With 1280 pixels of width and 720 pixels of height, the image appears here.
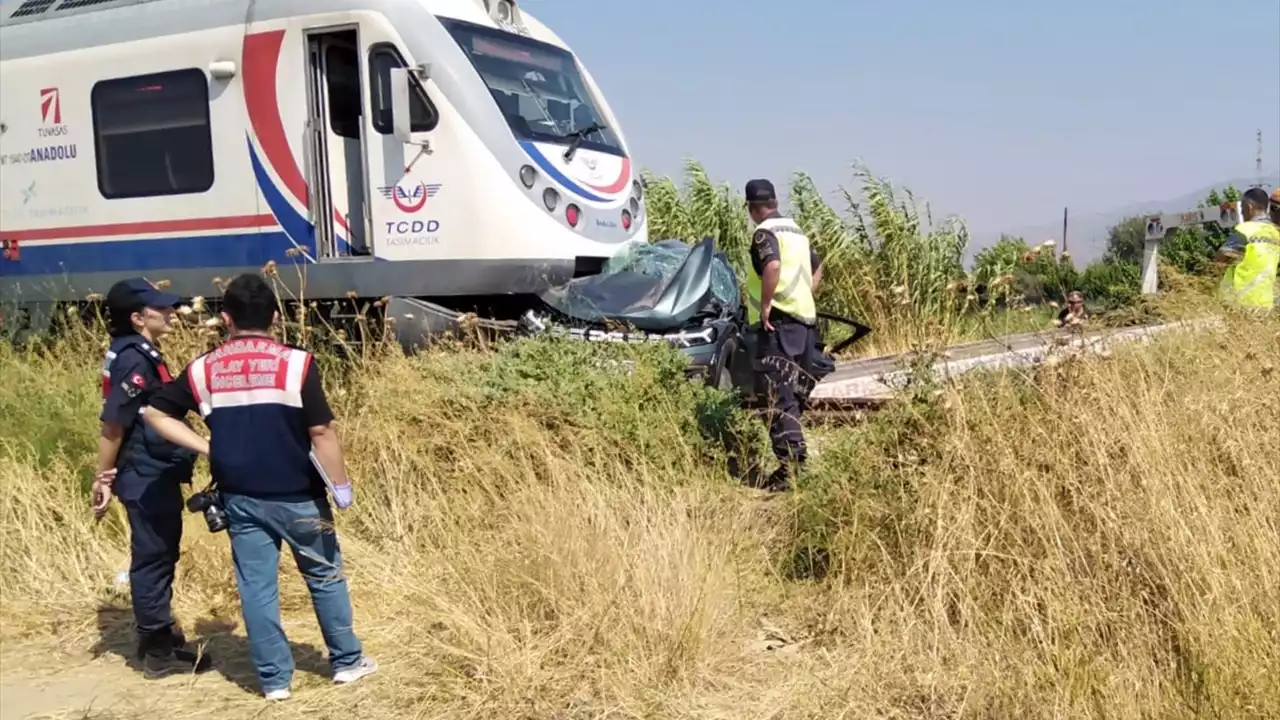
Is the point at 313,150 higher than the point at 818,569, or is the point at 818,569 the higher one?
the point at 313,150

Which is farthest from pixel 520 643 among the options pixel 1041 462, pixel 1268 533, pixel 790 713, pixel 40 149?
pixel 40 149

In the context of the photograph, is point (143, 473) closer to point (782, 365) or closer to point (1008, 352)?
point (782, 365)

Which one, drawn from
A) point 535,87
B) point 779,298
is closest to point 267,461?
point 779,298

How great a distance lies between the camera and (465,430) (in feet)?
19.3

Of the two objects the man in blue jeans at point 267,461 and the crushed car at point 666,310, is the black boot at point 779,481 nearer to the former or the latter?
the crushed car at point 666,310

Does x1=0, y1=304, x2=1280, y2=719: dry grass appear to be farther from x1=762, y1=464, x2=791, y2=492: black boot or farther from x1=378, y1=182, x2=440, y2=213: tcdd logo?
x1=378, y1=182, x2=440, y2=213: tcdd logo

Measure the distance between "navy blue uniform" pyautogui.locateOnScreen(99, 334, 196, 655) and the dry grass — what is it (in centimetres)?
29

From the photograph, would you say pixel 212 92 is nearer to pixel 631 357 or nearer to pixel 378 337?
pixel 378 337

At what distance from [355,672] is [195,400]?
3.79 feet

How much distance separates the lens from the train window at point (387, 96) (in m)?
7.89

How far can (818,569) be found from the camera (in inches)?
184

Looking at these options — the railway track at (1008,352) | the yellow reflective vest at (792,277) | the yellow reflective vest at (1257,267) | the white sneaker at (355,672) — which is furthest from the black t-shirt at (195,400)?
the yellow reflective vest at (1257,267)

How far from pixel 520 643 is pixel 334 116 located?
549 cm

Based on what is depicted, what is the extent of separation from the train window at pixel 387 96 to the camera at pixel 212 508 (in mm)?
4234
